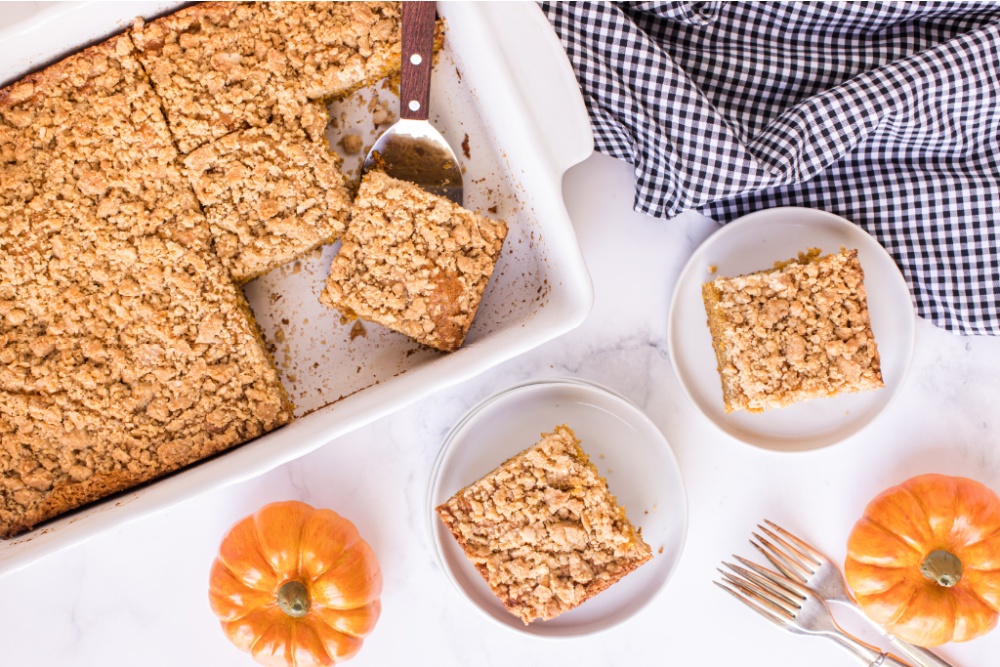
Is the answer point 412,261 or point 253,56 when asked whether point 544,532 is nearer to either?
point 412,261

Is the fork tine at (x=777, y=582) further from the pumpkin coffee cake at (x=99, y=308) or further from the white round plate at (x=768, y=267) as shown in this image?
the pumpkin coffee cake at (x=99, y=308)

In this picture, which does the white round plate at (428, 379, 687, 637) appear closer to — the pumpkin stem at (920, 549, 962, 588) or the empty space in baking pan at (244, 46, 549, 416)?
the empty space in baking pan at (244, 46, 549, 416)

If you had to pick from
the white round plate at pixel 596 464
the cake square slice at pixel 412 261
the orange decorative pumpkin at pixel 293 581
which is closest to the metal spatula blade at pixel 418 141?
the cake square slice at pixel 412 261

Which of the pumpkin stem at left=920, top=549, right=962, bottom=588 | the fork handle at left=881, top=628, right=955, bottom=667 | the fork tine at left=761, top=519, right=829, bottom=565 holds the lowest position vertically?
the fork handle at left=881, top=628, right=955, bottom=667

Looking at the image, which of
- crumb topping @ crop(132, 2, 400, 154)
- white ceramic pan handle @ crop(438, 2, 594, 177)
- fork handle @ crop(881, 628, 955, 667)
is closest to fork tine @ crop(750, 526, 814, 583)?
fork handle @ crop(881, 628, 955, 667)

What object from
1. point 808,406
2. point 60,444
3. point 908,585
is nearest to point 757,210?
point 808,406

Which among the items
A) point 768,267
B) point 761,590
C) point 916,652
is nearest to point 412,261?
point 768,267
